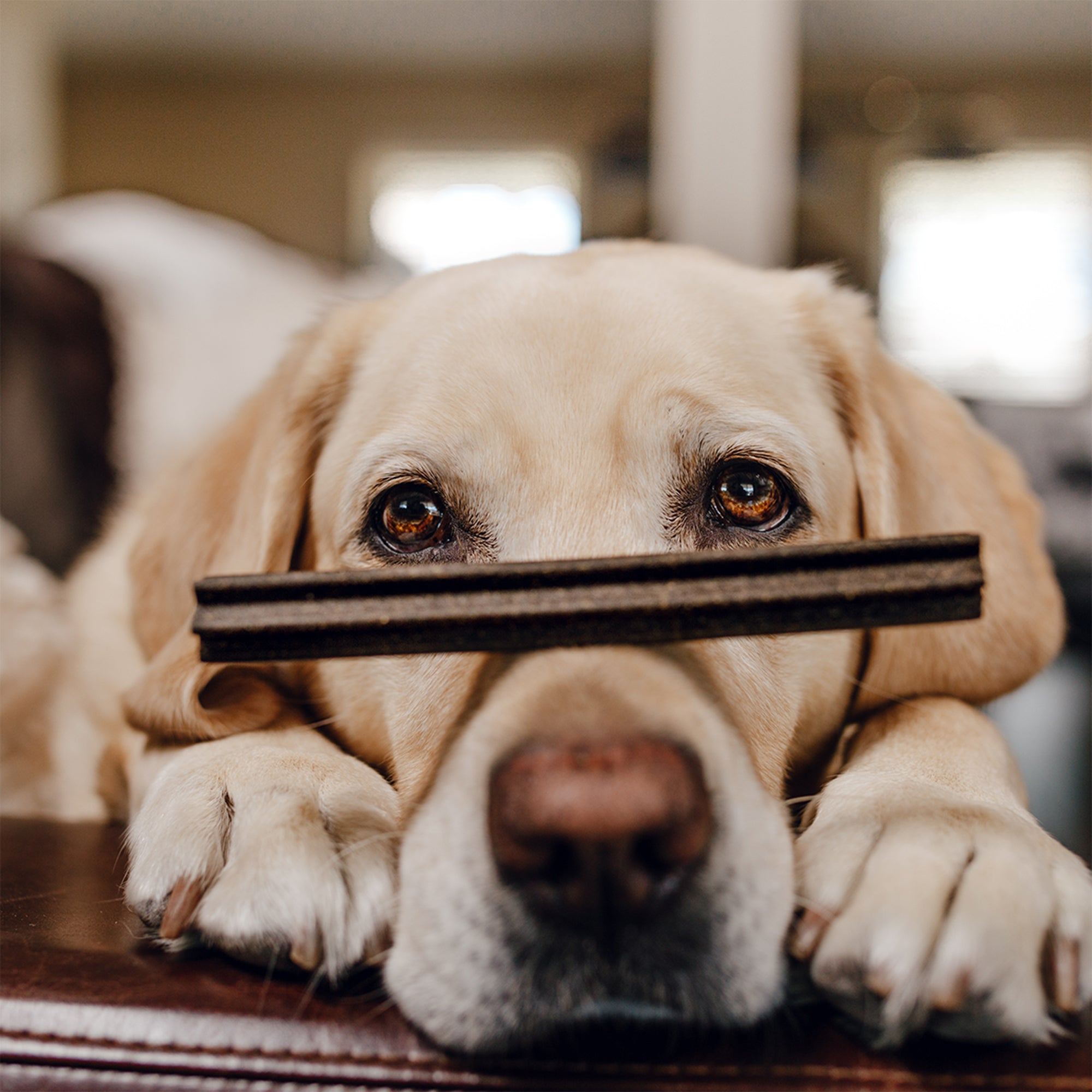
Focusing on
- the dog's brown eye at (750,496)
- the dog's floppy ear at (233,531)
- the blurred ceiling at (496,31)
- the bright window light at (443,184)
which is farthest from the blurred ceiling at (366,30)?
the dog's brown eye at (750,496)

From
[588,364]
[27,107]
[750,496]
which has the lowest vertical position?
[750,496]

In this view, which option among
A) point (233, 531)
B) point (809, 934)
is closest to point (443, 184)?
point (233, 531)

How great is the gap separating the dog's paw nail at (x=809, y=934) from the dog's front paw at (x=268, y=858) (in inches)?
15.2

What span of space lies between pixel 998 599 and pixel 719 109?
3860 millimetres

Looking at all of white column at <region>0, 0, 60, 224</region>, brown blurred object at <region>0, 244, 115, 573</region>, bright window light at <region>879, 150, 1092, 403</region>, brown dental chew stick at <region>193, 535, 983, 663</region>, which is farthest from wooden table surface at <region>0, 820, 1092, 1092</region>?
bright window light at <region>879, 150, 1092, 403</region>

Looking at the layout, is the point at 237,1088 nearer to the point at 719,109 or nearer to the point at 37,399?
the point at 37,399

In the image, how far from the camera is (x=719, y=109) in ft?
14.9

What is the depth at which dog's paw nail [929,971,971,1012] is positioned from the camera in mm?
764

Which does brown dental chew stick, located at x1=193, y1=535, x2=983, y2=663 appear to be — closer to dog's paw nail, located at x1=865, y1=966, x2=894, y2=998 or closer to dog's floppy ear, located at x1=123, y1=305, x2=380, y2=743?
dog's paw nail, located at x1=865, y1=966, x2=894, y2=998

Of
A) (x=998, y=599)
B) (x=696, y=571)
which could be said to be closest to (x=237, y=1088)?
(x=696, y=571)

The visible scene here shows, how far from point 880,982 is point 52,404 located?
→ 2383mm

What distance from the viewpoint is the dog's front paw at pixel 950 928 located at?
0.77 metres

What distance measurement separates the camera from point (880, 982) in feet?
2.57

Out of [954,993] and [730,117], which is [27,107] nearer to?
[730,117]
